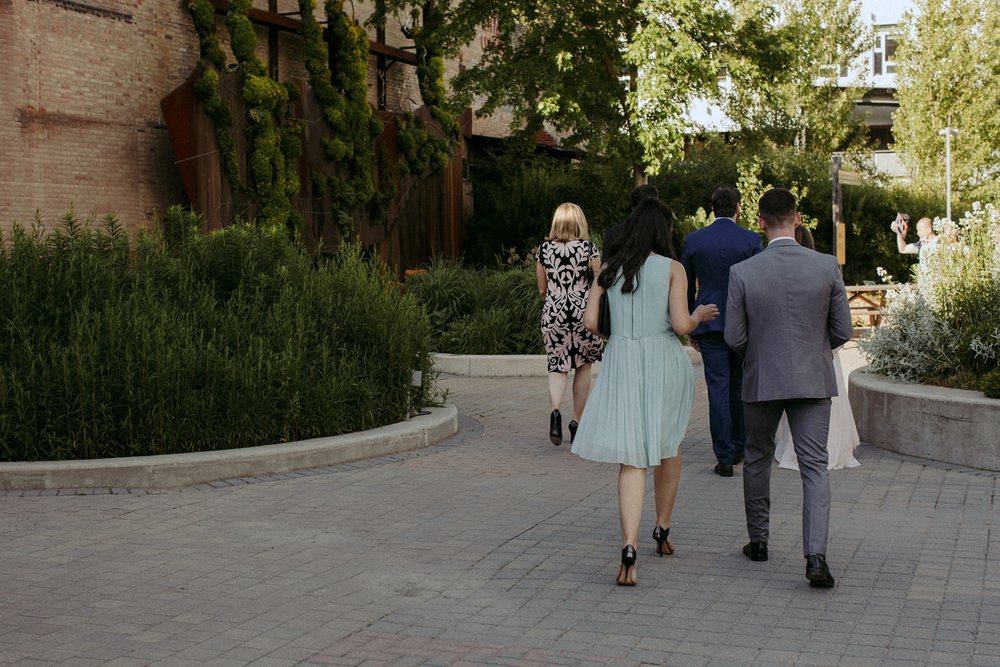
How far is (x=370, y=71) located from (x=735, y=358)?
62.5 feet

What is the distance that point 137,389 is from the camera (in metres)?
8.90

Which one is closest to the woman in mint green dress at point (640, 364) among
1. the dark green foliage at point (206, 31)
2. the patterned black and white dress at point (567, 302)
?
the patterned black and white dress at point (567, 302)

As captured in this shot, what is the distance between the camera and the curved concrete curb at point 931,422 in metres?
9.05

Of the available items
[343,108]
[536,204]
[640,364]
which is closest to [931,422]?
[640,364]

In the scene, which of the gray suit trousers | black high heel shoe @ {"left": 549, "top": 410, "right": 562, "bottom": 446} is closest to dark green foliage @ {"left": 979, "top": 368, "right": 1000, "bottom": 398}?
black high heel shoe @ {"left": 549, "top": 410, "right": 562, "bottom": 446}

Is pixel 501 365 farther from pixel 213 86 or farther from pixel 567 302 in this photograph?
pixel 213 86

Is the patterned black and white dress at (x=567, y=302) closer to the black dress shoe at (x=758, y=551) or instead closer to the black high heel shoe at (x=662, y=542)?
the black high heel shoe at (x=662, y=542)

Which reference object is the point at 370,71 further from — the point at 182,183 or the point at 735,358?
the point at 735,358

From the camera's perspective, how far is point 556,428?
1025cm

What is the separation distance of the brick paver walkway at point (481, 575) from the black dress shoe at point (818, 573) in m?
0.08

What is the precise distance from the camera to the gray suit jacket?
19.9ft

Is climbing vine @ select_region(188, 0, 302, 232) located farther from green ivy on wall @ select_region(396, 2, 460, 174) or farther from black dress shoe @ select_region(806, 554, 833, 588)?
black dress shoe @ select_region(806, 554, 833, 588)

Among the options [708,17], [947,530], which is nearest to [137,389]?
[947,530]

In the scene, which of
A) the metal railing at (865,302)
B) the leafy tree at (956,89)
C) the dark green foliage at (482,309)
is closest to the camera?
the dark green foliage at (482,309)
